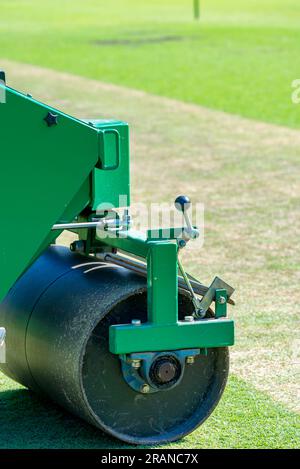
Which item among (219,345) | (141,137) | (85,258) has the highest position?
(141,137)

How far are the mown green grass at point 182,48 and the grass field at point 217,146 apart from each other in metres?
0.05

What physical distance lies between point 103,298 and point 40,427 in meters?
0.73

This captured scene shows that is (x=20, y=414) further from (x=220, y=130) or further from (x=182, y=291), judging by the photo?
(x=220, y=130)

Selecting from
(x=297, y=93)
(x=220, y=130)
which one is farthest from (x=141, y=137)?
(x=297, y=93)

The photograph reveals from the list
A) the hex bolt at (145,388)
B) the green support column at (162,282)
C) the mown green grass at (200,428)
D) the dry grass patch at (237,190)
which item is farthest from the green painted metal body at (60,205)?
the dry grass patch at (237,190)

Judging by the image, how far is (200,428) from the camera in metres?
4.93

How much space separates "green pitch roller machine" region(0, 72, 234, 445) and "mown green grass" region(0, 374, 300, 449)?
0.13 m

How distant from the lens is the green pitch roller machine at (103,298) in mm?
4496

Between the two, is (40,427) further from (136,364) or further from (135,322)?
(135,322)

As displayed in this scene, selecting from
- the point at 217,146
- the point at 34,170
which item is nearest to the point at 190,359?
the point at 34,170

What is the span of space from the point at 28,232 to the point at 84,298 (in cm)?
38

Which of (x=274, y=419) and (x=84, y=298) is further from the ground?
(x=84, y=298)

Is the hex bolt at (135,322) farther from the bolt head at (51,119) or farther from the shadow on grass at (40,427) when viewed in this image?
the bolt head at (51,119)

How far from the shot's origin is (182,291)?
4.75m
